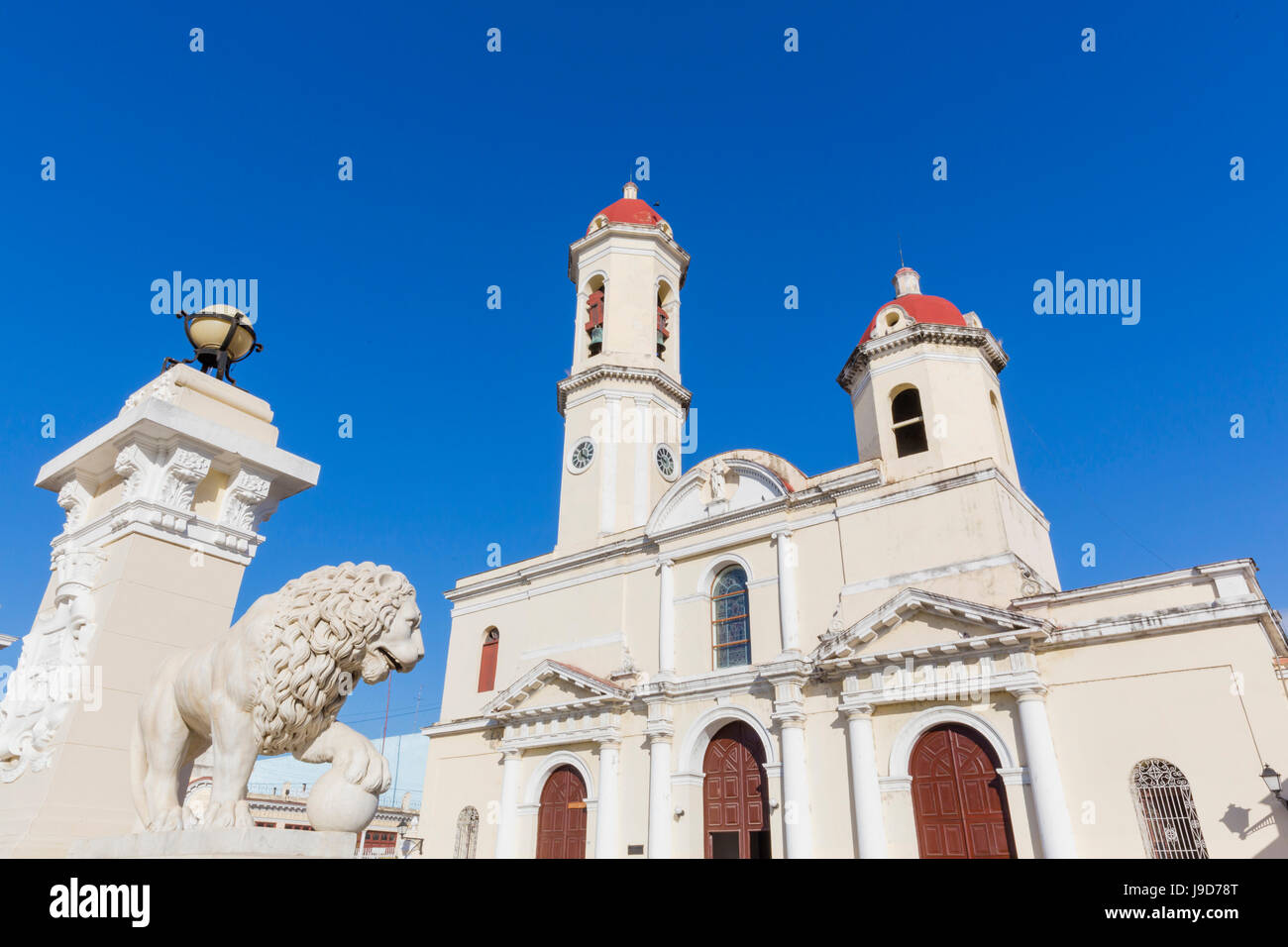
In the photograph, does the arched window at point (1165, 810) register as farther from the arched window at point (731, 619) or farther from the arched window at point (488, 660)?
the arched window at point (488, 660)

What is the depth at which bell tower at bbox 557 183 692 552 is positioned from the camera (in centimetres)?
2320

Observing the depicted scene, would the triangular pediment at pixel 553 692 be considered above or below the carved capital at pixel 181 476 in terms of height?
above

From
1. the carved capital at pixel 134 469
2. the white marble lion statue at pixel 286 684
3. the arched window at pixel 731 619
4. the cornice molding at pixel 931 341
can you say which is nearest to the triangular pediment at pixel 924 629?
the arched window at pixel 731 619

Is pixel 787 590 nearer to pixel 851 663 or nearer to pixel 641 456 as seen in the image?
pixel 851 663

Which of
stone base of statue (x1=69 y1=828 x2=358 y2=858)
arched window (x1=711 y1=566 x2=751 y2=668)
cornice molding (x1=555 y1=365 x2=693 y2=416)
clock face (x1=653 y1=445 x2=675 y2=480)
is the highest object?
cornice molding (x1=555 y1=365 x2=693 y2=416)

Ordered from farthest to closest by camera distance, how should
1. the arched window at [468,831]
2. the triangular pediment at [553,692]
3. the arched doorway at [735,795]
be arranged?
the arched window at [468,831], the triangular pediment at [553,692], the arched doorway at [735,795]

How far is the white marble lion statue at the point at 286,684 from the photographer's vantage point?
3254 mm

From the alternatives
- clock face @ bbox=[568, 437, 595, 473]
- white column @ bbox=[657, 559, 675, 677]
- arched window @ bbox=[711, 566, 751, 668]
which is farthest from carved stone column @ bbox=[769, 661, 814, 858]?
clock face @ bbox=[568, 437, 595, 473]

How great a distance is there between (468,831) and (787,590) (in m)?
11.1

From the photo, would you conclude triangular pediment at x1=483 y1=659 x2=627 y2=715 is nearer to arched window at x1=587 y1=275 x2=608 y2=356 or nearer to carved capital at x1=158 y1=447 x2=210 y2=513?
arched window at x1=587 y1=275 x2=608 y2=356

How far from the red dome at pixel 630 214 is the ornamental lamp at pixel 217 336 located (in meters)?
23.2

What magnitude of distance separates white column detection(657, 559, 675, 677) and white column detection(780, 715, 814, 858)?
3659 millimetres
